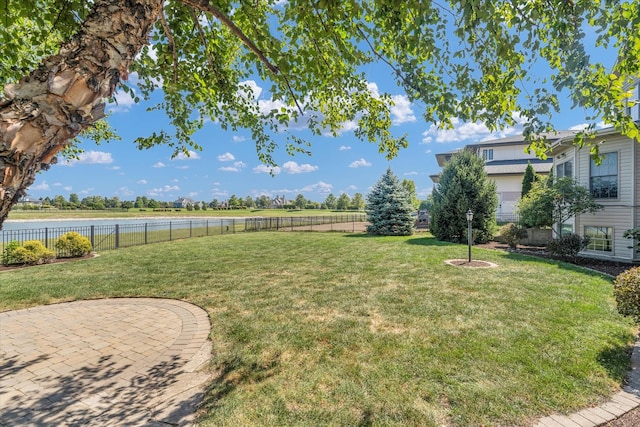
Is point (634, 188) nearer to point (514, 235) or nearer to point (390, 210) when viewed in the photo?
point (514, 235)

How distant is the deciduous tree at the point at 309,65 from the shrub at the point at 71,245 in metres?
7.60

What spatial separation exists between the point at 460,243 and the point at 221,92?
12.7 m

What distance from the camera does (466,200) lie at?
13.7m

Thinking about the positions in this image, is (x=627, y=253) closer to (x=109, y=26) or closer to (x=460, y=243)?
(x=460, y=243)

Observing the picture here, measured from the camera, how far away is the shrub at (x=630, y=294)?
3773mm

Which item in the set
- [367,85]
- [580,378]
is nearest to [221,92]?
[367,85]

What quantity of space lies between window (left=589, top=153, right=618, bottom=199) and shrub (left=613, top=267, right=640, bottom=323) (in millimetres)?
8027

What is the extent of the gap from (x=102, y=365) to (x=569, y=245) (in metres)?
12.2

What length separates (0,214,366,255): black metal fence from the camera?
1131 centimetres

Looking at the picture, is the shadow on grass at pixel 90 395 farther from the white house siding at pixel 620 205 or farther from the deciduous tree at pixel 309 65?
the white house siding at pixel 620 205

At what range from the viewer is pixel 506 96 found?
3.11 meters

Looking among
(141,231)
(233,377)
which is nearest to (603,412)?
(233,377)

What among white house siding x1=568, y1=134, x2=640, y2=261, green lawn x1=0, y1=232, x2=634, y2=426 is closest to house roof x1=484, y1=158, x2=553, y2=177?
white house siding x1=568, y1=134, x2=640, y2=261

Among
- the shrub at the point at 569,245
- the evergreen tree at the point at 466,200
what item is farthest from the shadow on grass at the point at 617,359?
the evergreen tree at the point at 466,200
